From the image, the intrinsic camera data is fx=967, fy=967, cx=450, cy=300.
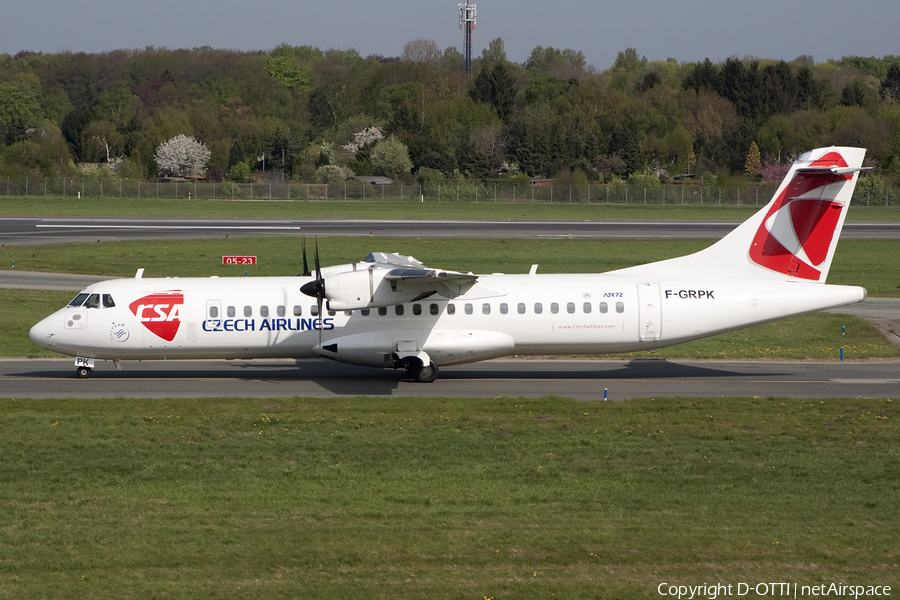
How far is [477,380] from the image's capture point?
26016 mm

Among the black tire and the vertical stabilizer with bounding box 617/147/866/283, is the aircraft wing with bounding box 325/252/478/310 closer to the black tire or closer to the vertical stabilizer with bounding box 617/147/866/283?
the black tire

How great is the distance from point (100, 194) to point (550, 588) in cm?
10118

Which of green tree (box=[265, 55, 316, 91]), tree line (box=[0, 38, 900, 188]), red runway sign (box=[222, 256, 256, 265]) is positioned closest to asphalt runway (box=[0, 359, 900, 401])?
red runway sign (box=[222, 256, 256, 265])

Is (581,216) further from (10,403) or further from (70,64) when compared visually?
(70,64)

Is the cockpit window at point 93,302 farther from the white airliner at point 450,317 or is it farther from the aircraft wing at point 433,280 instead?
the aircraft wing at point 433,280

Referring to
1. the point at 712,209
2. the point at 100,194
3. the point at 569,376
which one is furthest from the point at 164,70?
the point at 569,376

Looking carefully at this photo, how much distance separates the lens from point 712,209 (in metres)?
92.4

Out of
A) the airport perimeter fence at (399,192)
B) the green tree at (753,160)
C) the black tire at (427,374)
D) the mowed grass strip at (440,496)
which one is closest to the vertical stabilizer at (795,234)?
the mowed grass strip at (440,496)

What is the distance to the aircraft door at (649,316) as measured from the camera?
24.9 metres

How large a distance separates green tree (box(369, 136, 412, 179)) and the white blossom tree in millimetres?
27030

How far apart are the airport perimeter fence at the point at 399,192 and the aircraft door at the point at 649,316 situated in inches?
2984

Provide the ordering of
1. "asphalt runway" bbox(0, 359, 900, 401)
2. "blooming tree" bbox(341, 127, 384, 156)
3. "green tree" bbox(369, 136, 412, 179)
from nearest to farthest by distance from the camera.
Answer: "asphalt runway" bbox(0, 359, 900, 401), "green tree" bbox(369, 136, 412, 179), "blooming tree" bbox(341, 127, 384, 156)

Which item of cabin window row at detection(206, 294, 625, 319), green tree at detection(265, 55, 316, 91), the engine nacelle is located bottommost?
cabin window row at detection(206, 294, 625, 319)

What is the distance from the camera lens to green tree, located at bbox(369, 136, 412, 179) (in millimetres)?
119438
